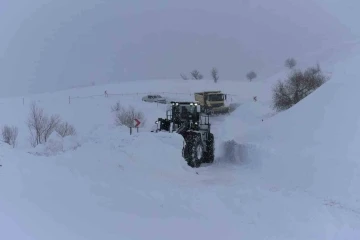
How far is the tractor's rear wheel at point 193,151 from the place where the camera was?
18.0m

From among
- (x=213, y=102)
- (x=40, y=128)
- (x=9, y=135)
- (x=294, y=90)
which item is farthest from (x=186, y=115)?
(x=213, y=102)

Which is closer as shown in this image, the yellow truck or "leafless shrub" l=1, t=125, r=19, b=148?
"leafless shrub" l=1, t=125, r=19, b=148

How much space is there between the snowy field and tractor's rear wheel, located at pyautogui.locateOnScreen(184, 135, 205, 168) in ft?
1.71

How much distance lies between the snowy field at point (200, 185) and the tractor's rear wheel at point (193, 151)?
52 cm

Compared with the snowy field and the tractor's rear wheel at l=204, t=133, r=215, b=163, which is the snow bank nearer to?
the snowy field

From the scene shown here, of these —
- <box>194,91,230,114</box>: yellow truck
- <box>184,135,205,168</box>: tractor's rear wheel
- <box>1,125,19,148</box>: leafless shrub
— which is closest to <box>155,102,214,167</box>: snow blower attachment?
<box>184,135,205,168</box>: tractor's rear wheel

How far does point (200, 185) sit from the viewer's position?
13.3m

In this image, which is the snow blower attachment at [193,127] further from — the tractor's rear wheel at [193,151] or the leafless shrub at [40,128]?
the leafless shrub at [40,128]

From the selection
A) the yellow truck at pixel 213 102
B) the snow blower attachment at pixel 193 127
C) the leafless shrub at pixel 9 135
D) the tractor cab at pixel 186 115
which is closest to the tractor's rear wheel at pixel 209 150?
the snow blower attachment at pixel 193 127

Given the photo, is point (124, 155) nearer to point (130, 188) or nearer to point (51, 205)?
point (130, 188)

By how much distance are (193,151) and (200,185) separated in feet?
16.0

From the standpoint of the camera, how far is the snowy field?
7.78 meters

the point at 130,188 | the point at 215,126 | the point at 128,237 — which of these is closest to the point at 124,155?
the point at 130,188

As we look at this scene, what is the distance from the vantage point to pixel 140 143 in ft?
56.4
